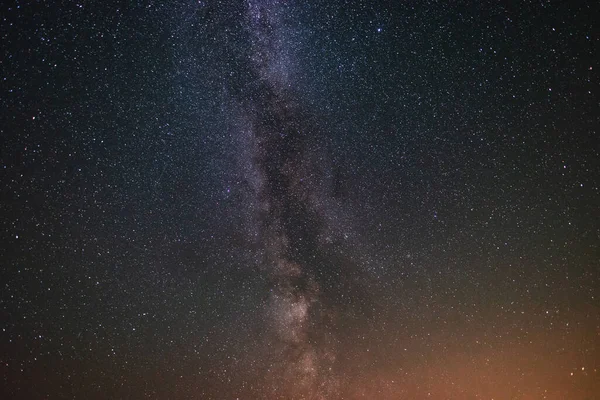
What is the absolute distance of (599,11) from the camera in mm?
4043

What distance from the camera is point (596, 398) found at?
713cm

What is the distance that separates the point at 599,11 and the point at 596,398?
723 centimetres

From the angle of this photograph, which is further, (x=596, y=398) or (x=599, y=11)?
(x=596, y=398)

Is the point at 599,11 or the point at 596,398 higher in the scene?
the point at 599,11
